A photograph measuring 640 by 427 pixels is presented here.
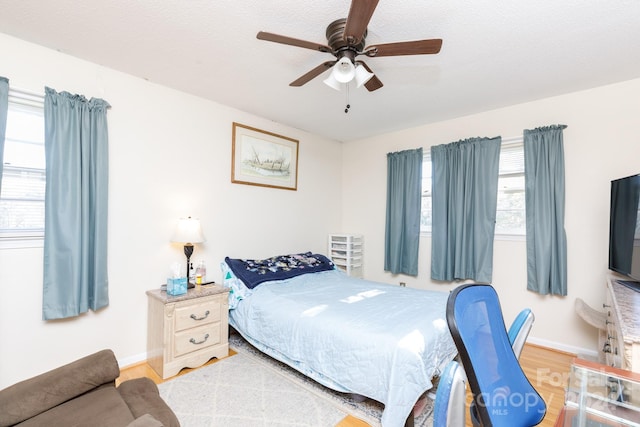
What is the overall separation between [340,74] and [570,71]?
7.01ft

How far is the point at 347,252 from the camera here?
14.1ft

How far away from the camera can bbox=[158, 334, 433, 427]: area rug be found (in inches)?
73.4

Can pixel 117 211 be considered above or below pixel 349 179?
below

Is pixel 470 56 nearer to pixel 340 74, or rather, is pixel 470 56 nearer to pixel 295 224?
pixel 340 74

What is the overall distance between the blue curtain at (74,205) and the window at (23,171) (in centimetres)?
13

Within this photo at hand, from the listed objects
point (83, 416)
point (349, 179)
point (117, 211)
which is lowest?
point (83, 416)

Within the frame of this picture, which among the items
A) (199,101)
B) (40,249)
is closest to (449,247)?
(199,101)

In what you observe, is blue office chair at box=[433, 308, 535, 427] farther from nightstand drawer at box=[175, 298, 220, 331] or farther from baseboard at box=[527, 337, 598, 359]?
baseboard at box=[527, 337, 598, 359]

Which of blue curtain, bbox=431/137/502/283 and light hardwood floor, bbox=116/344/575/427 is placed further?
blue curtain, bbox=431/137/502/283

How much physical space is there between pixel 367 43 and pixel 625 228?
247 cm

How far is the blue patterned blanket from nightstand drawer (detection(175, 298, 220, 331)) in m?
0.37

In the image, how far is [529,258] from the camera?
10.2ft

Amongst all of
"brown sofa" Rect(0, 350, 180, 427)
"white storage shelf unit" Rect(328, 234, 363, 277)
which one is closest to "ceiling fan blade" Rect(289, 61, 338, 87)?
"brown sofa" Rect(0, 350, 180, 427)

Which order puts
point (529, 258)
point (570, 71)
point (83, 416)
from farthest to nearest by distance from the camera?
1. point (529, 258)
2. point (570, 71)
3. point (83, 416)
